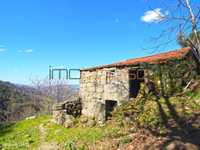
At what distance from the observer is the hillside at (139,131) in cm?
995

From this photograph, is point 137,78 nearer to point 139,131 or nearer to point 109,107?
point 109,107

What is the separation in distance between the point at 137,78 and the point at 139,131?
485 cm

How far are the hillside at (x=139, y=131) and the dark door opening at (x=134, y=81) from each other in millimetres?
1118

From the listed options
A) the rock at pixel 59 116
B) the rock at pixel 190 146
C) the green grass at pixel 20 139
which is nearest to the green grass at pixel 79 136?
the green grass at pixel 20 139

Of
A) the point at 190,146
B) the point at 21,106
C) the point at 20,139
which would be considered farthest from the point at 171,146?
the point at 21,106

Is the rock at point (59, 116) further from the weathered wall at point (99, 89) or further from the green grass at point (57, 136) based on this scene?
the weathered wall at point (99, 89)

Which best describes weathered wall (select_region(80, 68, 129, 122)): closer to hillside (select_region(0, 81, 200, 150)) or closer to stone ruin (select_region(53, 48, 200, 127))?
stone ruin (select_region(53, 48, 200, 127))

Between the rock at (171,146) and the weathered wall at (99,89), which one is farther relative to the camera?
the weathered wall at (99,89)

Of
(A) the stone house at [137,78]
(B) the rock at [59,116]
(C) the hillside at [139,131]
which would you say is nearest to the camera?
(C) the hillside at [139,131]

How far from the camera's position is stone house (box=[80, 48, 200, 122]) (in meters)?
15.1

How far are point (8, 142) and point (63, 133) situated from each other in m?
3.06

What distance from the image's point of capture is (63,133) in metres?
15.2

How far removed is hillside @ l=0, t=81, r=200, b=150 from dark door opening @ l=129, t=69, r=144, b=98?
44.0 inches

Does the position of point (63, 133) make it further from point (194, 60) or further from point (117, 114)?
point (194, 60)
